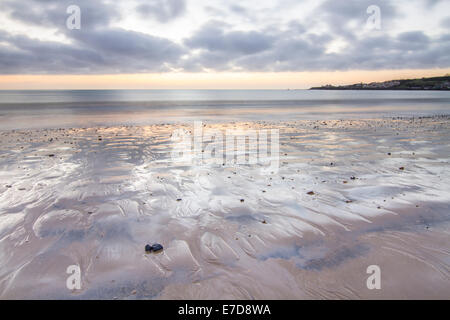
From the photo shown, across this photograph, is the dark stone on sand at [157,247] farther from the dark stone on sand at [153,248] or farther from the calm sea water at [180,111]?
the calm sea water at [180,111]

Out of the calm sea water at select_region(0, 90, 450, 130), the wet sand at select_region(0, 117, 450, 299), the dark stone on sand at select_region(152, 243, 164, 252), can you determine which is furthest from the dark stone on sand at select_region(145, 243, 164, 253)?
the calm sea water at select_region(0, 90, 450, 130)

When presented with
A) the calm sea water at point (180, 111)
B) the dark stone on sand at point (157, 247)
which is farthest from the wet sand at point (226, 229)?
the calm sea water at point (180, 111)

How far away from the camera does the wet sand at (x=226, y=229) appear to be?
3.68 meters

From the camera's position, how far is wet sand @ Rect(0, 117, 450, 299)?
12.1 feet

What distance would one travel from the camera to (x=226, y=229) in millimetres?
5113

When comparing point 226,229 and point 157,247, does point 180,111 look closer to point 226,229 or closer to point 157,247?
point 226,229

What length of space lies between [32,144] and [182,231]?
12.5 meters

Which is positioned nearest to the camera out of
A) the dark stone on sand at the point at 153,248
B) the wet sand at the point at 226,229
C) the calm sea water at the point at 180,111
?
the wet sand at the point at 226,229

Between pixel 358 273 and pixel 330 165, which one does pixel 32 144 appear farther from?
pixel 358 273

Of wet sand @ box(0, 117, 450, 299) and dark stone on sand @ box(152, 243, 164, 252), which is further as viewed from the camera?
dark stone on sand @ box(152, 243, 164, 252)

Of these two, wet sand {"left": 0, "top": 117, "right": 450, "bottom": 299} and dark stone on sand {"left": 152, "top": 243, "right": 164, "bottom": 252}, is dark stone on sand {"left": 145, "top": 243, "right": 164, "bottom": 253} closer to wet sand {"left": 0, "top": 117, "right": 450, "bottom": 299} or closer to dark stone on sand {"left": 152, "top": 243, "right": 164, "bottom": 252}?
dark stone on sand {"left": 152, "top": 243, "right": 164, "bottom": 252}

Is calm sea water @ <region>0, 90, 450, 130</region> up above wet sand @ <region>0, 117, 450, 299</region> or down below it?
above
